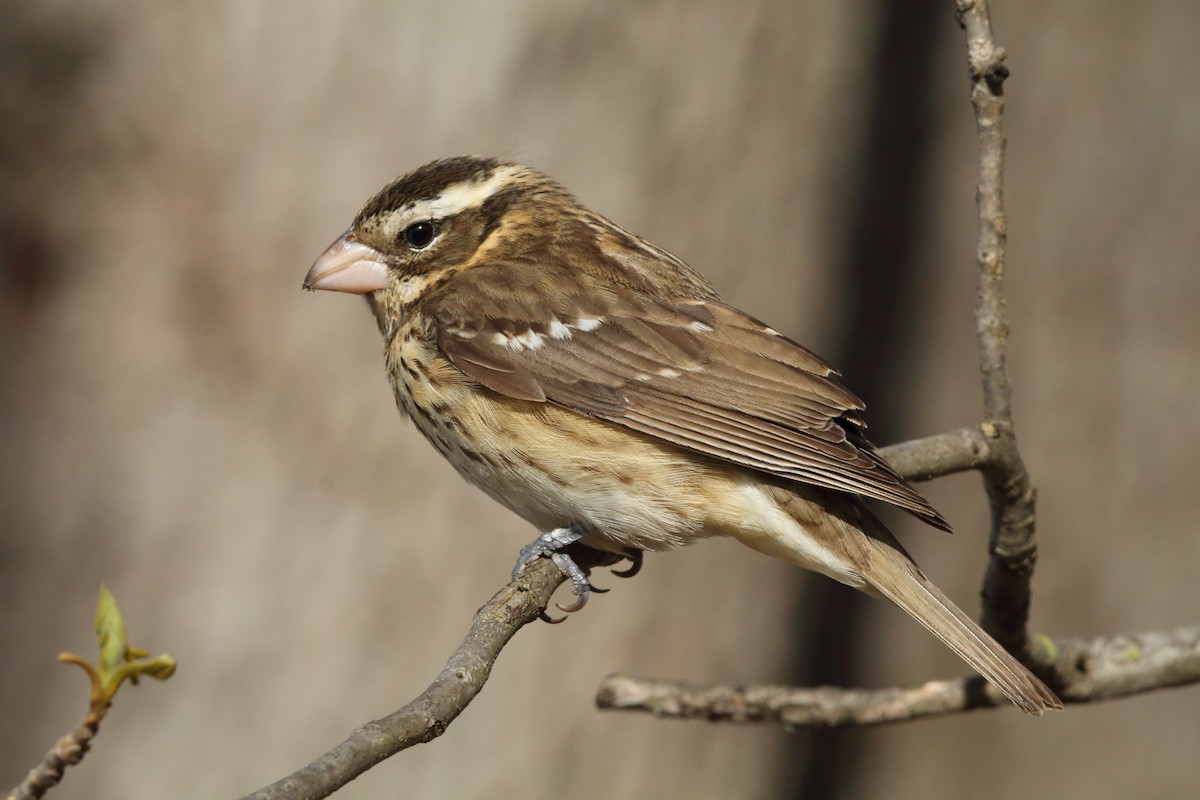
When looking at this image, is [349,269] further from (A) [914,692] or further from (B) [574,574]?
(A) [914,692]

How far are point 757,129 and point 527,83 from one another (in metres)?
1.04

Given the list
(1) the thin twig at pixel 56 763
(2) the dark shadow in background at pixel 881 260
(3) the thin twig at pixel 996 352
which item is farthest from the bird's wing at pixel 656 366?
(2) the dark shadow in background at pixel 881 260

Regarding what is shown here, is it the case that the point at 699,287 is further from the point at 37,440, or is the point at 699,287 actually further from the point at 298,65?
the point at 37,440

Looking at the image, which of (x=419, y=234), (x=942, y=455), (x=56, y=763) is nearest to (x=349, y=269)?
(x=419, y=234)

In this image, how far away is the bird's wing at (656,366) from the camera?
369 cm

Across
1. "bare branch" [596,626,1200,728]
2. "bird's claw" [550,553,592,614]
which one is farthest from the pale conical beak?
"bare branch" [596,626,1200,728]

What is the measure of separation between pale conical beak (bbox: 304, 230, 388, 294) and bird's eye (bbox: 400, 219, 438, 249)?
108mm

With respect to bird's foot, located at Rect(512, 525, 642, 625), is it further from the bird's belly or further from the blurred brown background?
the blurred brown background

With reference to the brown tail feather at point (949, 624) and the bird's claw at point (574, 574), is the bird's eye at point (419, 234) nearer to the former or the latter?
the bird's claw at point (574, 574)

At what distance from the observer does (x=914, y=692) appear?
410 cm

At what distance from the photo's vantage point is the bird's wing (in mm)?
3693

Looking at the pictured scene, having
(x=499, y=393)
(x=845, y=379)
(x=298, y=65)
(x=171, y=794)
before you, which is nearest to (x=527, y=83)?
(x=298, y=65)

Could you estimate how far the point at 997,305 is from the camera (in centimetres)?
366

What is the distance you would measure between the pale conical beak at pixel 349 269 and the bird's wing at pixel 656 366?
0.26 m
